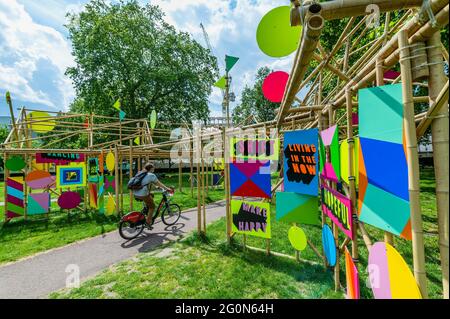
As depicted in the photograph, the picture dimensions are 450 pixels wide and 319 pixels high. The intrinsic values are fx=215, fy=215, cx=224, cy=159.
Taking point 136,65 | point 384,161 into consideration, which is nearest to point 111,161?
point 384,161

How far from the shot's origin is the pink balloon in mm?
3514

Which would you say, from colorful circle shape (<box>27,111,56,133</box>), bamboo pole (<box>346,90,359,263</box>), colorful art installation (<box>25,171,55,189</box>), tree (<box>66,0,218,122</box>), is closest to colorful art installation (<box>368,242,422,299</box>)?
bamboo pole (<box>346,90,359,263</box>)

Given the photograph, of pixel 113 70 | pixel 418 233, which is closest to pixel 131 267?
pixel 418 233

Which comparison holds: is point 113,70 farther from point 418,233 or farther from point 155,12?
point 418,233

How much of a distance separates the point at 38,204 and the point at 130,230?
425 centimetres

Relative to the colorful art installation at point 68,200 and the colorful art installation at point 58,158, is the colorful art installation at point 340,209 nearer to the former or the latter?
the colorful art installation at point 68,200

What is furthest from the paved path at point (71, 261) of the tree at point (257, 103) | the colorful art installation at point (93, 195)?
the tree at point (257, 103)

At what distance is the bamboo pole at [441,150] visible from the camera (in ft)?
3.96

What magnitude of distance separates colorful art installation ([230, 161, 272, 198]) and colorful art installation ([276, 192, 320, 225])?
18.2 inches

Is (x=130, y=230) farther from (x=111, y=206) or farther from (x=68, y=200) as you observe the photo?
(x=68, y=200)

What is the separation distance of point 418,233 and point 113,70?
78.9 feet
